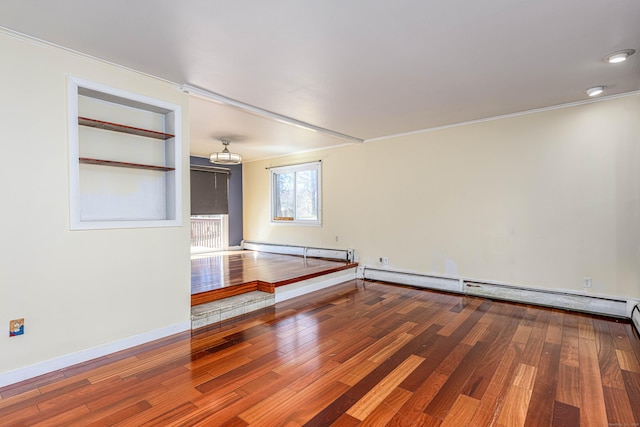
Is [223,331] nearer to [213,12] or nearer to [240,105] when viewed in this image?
[240,105]

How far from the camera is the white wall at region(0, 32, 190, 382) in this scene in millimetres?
2322

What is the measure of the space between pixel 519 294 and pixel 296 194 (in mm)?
4594

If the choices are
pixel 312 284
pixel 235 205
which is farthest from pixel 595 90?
pixel 235 205

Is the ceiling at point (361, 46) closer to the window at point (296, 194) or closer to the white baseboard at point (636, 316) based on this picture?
the white baseboard at point (636, 316)

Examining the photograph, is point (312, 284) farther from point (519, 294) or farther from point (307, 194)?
point (519, 294)

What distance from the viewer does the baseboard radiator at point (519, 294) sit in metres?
3.70

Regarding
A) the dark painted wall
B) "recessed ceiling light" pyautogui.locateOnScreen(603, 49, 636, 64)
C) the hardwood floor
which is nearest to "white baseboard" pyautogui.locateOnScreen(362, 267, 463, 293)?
the hardwood floor

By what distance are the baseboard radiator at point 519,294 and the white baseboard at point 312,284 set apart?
0.50 meters

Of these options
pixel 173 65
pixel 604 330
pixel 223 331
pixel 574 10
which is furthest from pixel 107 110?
pixel 604 330

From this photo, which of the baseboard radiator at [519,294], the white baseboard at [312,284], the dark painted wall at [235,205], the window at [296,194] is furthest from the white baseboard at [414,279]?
the dark painted wall at [235,205]

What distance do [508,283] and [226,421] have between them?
4012 mm

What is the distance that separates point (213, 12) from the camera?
209 cm

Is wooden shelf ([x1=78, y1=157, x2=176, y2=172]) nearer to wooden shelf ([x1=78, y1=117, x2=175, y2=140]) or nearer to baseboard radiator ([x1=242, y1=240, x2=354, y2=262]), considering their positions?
wooden shelf ([x1=78, y1=117, x2=175, y2=140])

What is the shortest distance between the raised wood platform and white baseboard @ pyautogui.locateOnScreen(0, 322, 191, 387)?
550 millimetres
